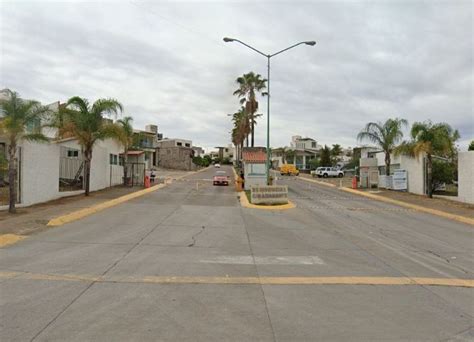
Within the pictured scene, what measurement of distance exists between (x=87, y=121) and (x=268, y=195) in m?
11.5

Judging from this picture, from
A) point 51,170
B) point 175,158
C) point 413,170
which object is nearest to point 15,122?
point 51,170

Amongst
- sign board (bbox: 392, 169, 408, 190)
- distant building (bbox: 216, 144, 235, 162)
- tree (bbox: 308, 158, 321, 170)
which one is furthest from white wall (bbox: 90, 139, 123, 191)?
distant building (bbox: 216, 144, 235, 162)

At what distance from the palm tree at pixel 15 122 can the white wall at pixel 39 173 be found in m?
1.48

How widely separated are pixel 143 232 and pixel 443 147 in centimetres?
2271

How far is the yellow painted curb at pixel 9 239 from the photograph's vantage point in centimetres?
1027

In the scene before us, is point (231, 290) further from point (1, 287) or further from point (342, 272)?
point (1, 287)

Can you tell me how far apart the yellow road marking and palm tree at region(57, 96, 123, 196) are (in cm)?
1809

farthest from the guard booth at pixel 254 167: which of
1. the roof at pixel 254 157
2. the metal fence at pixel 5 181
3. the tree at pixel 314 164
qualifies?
the tree at pixel 314 164

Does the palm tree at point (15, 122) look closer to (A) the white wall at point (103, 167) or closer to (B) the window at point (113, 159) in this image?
(A) the white wall at point (103, 167)

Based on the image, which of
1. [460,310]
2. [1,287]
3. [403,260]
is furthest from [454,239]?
[1,287]

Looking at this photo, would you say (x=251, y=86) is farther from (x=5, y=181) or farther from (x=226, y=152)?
(x=226, y=152)

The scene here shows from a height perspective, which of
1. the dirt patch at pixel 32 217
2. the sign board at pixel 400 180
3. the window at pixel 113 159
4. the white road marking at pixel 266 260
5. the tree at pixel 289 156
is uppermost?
the tree at pixel 289 156

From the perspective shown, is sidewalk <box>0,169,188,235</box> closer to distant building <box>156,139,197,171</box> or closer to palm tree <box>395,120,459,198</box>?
palm tree <box>395,120,459,198</box>

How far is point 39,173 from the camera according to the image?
19.3 m
